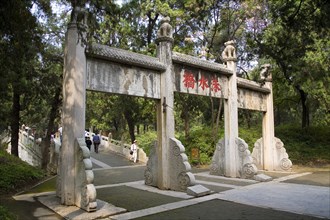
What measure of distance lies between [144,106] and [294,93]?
31.3ft

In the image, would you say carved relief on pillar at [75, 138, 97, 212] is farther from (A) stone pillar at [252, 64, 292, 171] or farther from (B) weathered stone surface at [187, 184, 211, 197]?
(A) stone pillar at [252, 64, 292, 171]

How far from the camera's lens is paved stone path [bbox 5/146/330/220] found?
21.0 ft

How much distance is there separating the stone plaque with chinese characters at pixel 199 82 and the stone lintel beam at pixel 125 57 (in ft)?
2.62

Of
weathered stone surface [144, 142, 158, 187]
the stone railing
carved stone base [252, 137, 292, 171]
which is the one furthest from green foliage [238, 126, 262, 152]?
the stone railing

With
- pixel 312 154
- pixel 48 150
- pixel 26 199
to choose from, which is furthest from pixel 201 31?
pixel 26 199

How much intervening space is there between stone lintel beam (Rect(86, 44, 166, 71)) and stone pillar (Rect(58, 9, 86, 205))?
1.28 ft

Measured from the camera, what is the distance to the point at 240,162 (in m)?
11.4

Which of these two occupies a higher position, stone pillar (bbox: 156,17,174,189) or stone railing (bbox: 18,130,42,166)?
stone pillar (bbox: 156,17,174,189)

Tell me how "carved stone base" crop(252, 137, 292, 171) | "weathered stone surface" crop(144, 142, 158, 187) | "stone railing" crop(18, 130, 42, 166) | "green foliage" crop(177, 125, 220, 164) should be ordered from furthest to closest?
1. "stone railing" crop(18, 130, 42, 166)
2. "green foliage" crop(177, 125, 220, 164)
3. "carved stone base" crop(252, 137, 292, 171)
4. "weathered stone surface" crop(144, 142, 158, 187)

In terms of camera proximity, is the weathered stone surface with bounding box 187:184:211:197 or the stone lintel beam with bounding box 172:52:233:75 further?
the stone lintel beam with bounding box 172:52:233:75

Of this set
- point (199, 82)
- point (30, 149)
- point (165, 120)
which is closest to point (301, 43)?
point (199, 82)

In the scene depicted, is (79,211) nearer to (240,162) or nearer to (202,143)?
(240,162)

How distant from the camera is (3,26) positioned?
5871mm

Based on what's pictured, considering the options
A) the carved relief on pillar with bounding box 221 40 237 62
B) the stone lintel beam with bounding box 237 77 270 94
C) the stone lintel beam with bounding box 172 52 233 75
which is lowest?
the stone lintel beam with bounding box 237 77 270 94
